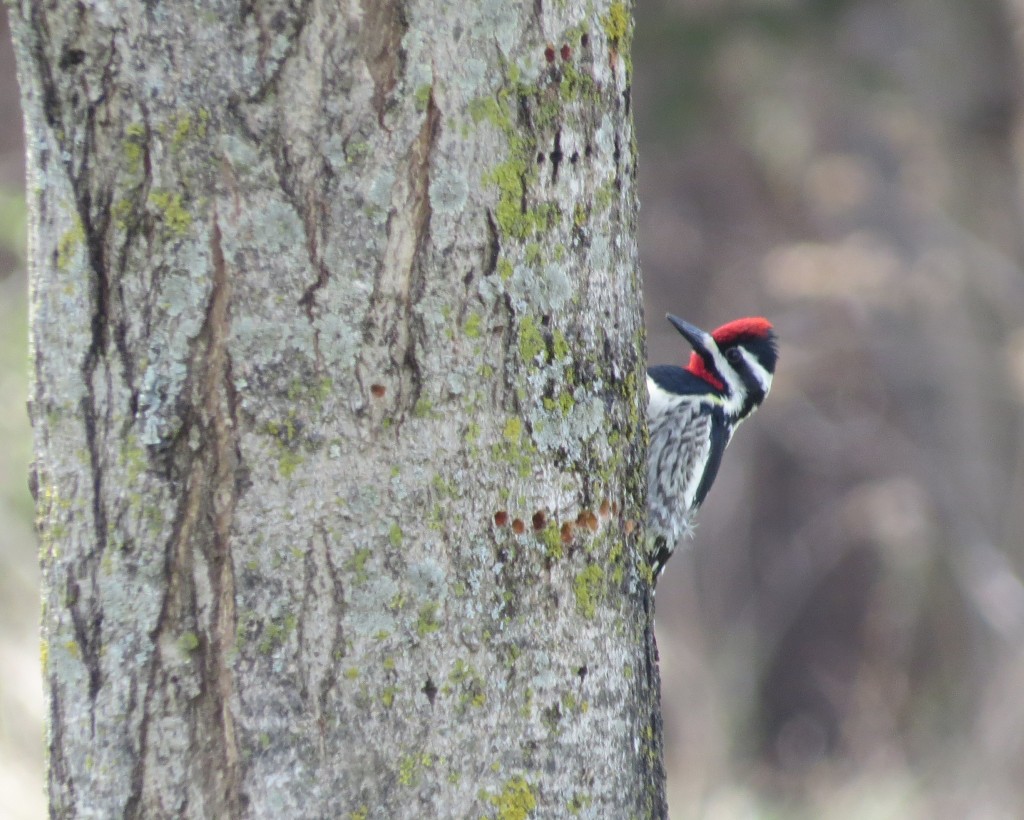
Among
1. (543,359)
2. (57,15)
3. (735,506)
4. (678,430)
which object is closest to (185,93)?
(57,15)

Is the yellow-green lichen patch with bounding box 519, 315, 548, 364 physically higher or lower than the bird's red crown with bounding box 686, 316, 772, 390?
higher

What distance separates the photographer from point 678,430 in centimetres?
345

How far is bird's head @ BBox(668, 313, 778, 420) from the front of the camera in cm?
350

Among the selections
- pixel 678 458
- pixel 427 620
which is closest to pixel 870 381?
pixel 678 458

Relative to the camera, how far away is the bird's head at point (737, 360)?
3.50 metres

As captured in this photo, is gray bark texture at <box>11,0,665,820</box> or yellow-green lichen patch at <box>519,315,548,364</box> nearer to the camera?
gray bark texture at <box>11,0,665,820</box>

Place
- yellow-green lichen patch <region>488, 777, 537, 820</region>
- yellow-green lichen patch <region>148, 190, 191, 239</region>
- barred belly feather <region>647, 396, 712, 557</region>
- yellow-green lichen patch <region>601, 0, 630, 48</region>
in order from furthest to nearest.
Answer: barred belly feather <region>647, 396, 712, 557</region> < yellow-green lichen patch <region>601, 0, 630, 48</region> < yellow-green lichen patch <region>488, 777, 537, 820</region> < yellow-green lichen patch <region>148, 190, 191, 239</region>

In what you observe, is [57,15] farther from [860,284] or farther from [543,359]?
[860,284]

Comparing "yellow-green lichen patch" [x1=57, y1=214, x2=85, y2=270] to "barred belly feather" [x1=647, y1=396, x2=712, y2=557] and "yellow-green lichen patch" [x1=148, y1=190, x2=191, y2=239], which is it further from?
"barred belly feather" [x1=647, y1=396, x2=712, y2=557]

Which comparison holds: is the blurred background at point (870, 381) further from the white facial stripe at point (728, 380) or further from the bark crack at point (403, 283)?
the bark crack at point (403, 283)

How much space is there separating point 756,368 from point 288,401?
2.25 meters

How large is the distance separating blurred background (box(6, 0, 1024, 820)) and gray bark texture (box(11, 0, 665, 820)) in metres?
4.64

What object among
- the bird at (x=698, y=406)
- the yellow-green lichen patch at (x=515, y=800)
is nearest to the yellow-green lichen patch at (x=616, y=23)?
the yellow-green lichen patch at (x=515, y=800)

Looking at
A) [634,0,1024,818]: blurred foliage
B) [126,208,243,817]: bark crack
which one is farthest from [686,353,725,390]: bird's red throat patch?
[634,0,1024,818]: blurred foliage
